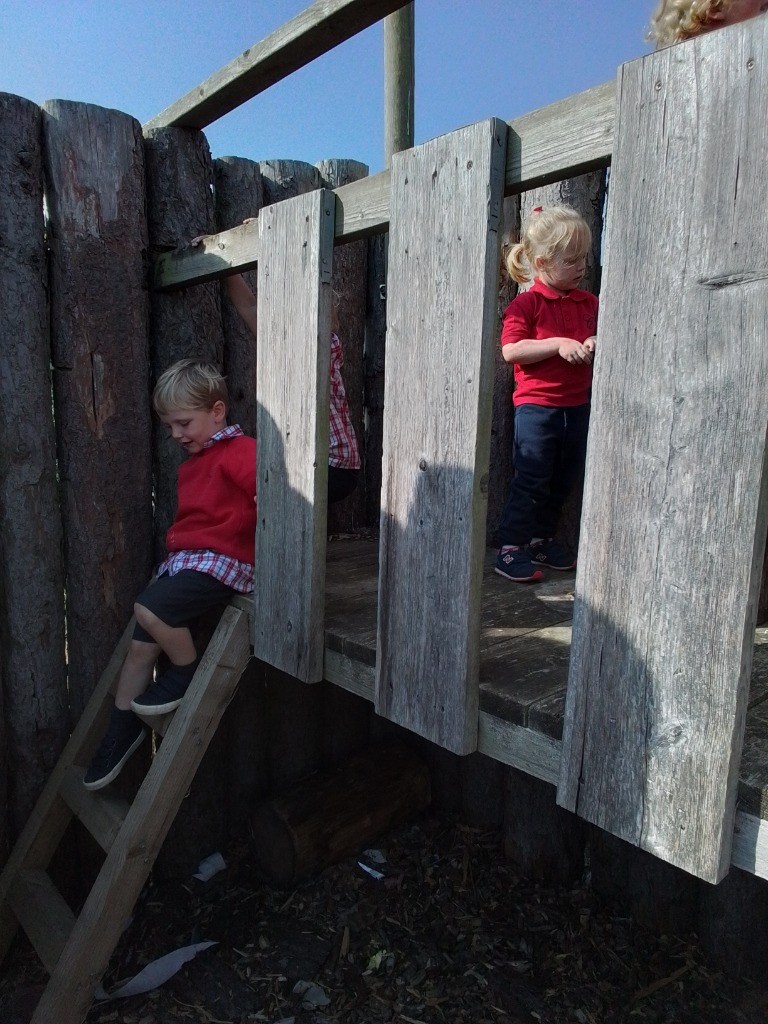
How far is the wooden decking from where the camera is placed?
1633 millimetres

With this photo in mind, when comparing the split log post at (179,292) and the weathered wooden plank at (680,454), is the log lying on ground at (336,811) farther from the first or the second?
the weathered wooden plank at (680,454)

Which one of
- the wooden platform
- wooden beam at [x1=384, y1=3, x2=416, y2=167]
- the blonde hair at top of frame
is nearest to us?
the wooden platform

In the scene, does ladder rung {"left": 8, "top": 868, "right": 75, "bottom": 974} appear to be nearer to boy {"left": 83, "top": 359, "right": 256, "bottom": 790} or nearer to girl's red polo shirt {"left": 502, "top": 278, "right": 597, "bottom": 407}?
boy {"left": 83, "top": 359, "right": 256, "bottom": 790}

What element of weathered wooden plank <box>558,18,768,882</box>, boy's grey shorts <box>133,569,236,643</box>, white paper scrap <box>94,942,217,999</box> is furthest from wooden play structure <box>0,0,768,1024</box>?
white paper scrap <box>94,942,217,999</box>

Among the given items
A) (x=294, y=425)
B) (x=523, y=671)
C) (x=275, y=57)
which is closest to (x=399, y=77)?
(x=275, y=57)

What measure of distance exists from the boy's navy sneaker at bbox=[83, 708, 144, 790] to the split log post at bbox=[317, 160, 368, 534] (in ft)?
4.43

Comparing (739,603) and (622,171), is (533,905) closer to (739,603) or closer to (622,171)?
(739,603)

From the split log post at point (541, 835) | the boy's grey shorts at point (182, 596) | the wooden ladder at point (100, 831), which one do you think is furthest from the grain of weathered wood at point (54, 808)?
the split log post at point (541, 835)

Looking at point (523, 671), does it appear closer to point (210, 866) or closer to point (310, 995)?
point (310, 995)

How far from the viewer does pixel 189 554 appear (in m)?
2.62

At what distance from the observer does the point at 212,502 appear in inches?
104

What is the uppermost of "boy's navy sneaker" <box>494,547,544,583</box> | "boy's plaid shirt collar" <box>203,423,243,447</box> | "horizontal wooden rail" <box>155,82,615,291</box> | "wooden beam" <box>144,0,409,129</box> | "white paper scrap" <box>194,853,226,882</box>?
"wooden beam" <box>144,0,409,129</box>

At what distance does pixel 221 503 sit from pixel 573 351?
1.37 meters

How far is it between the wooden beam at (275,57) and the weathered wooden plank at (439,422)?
914mm
